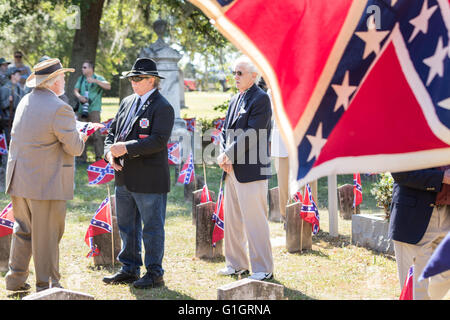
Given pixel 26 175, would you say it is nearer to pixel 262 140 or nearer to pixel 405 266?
pixel 262 140

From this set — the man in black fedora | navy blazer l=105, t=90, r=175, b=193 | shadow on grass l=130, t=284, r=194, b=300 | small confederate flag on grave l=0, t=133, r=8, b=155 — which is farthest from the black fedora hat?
small confederate flag on grave l=0, t=133, r=8, b=155

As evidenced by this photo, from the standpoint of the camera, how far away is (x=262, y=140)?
6309 mm

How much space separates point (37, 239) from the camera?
18.6 feet

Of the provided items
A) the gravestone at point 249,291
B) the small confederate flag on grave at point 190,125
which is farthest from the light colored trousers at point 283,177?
the small confederate flag on grave at point 190,125

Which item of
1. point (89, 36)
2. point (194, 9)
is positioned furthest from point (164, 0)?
point (89, 36)

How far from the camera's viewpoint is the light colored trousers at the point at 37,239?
566 cm

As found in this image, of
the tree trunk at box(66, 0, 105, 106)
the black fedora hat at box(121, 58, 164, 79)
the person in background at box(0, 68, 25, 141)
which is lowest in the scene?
the black fedora hat at box(121, 58, 164, 79)

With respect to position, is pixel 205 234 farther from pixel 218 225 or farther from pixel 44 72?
pixel 44 72

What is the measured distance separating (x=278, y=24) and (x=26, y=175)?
11.2ft

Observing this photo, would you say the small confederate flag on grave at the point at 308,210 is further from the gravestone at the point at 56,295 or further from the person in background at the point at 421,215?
the gravestone at the point at 56,295

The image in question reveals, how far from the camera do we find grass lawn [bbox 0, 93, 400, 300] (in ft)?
19.9

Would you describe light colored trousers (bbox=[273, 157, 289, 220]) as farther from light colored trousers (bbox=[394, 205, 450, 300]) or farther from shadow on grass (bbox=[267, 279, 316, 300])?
light colored trousers (bbox=[394, 205, 450, 300])

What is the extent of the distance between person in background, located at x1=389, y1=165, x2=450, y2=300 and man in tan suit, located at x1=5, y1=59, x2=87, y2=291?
2825mm

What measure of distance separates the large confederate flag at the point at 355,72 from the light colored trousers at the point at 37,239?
3428mm
